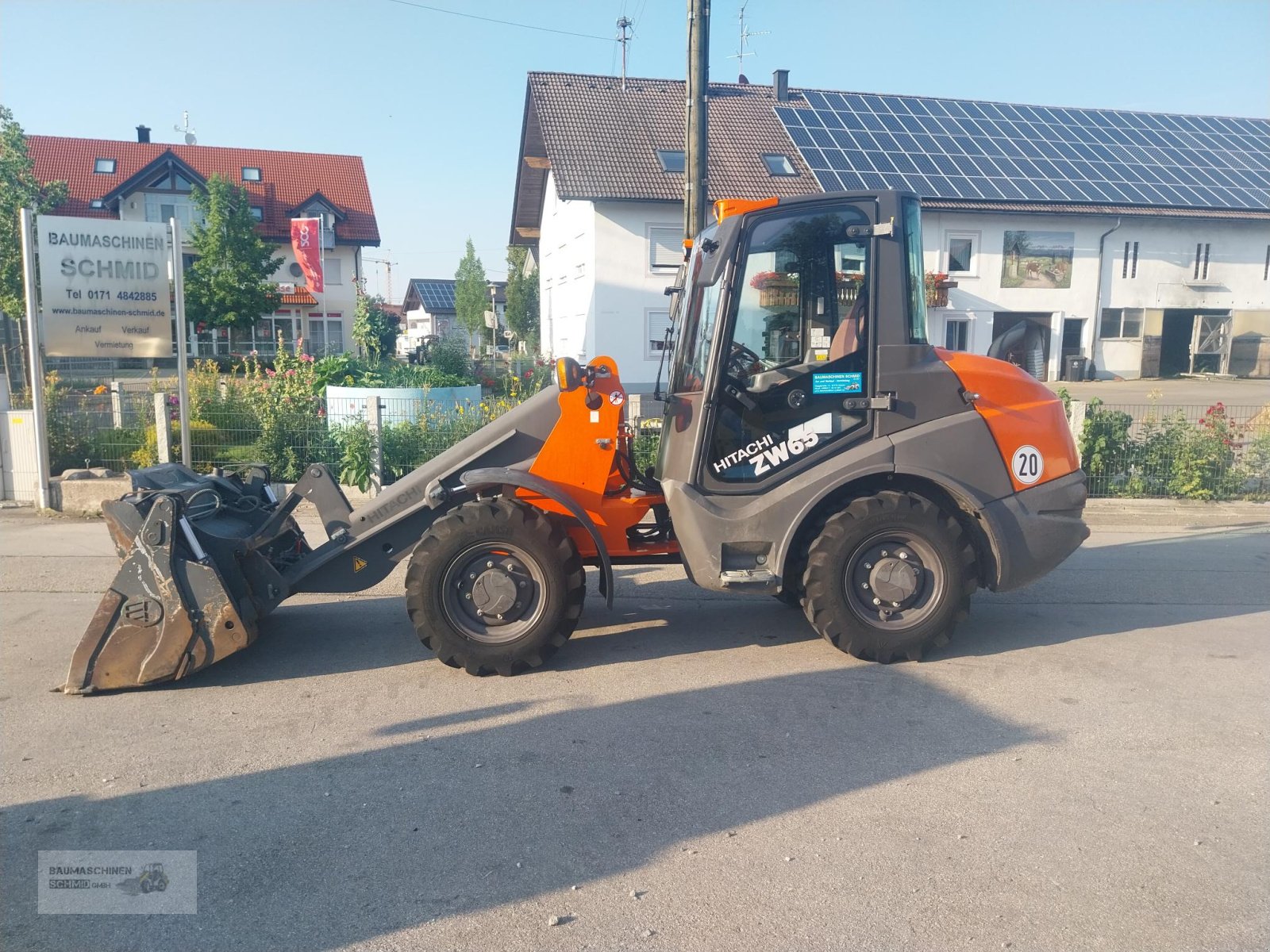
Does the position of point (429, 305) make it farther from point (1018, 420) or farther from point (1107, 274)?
point (1018, 420)

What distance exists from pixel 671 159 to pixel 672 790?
77.2 ft

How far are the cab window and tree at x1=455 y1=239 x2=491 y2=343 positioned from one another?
40.8 meters

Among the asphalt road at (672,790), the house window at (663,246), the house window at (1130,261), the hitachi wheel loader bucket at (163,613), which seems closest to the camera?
the asphalt road at (672,790)

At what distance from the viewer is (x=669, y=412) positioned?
18.4 ft

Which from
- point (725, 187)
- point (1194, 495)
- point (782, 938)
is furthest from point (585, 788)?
point (725, 187)

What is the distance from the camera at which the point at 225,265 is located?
32531 mm

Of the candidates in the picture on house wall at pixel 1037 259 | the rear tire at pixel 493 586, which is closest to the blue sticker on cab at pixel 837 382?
the rear tire at pixel 493 586

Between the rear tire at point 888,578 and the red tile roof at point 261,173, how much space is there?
135 feet

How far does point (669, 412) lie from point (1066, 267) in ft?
87.4

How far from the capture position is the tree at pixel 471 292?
45.0 metres

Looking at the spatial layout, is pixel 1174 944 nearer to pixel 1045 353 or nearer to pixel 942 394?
pixel 942 394

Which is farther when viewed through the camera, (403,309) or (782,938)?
(403,309)

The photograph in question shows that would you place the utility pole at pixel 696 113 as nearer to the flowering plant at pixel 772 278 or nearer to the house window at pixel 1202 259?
the flowering plant at pixel 772 278

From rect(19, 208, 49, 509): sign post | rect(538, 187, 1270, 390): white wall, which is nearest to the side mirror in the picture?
rect(19, 208, 49, 509): sign post
